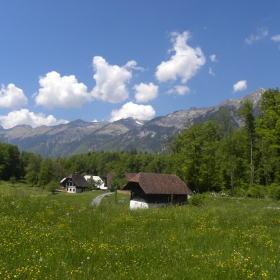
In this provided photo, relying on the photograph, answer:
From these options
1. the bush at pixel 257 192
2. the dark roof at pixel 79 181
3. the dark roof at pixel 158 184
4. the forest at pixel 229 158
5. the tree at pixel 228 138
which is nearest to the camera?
the dark roof at pixel 158 184

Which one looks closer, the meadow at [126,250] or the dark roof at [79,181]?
the meadow at [126,250]

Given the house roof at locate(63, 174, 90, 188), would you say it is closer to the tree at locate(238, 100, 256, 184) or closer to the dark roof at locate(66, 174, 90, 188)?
the dark roof at locate(66, 174, 90, 188)

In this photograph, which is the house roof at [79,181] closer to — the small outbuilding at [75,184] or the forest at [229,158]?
the small outbuilding at [75,184]

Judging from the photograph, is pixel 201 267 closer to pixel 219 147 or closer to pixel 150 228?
pixel 150 228

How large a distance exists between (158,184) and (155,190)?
6.39 ft

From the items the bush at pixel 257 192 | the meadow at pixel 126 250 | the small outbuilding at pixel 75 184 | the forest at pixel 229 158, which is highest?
the forest at pixel 229 158

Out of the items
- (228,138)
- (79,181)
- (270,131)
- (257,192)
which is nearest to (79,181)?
(79,181)

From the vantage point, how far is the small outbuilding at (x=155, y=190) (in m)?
45.0

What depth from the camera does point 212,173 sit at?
63469 mm

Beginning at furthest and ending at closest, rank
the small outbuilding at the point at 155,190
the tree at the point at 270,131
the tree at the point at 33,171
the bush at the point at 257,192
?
the tree at the point at 33,171, the bush at the point at 257,192, the small outbuilding at the point at 155,190, the tree at the point at 270,131

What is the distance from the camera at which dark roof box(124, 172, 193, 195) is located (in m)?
45.2

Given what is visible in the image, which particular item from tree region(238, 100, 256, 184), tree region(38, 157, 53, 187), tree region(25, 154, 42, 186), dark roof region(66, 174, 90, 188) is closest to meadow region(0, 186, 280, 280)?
tree region(238, 100, 256, 184)

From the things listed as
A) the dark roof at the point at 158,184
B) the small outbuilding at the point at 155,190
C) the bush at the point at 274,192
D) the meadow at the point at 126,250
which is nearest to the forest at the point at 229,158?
the bush at the point at 274,192

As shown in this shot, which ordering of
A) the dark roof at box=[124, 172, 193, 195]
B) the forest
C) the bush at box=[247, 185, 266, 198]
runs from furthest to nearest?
the forest
the bush at box=[247, 185, 266, 198]
the dark roof at box=[124, 172, 193, 195]
